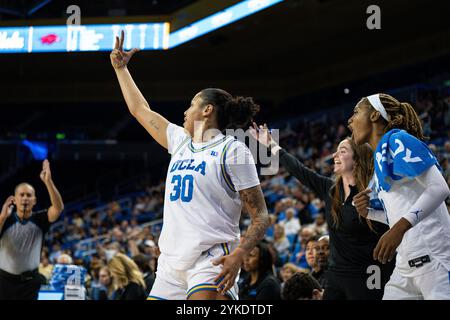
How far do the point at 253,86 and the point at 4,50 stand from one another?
7.21 metres

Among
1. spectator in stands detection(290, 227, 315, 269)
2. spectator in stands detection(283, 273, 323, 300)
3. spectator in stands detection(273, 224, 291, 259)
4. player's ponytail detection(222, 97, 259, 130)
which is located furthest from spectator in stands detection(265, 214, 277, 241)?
player's ponytail detection(222, 97, 259, 130)

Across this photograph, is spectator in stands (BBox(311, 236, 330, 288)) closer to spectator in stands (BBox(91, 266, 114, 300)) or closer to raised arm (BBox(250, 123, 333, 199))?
raised arm (BBox(250, 123, 333, 199))

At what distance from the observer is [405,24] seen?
14.6m

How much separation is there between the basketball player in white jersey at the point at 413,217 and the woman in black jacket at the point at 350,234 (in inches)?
31.2

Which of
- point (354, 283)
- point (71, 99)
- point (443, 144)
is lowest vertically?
point (354, 283)

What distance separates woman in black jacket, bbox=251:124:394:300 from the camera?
3.77 m

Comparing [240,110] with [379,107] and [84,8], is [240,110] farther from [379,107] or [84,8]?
[84,8]

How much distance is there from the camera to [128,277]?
242 inches

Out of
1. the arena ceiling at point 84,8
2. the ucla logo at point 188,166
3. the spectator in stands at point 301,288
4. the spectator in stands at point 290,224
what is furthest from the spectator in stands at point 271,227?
the arena ceiling at point 84,8

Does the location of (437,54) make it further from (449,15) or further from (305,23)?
(305,23)

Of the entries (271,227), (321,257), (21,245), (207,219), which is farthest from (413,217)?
(271,227)

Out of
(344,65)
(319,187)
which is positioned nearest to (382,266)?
(319,187)

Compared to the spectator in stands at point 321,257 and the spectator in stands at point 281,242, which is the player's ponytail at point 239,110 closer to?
the spectator in stands at point 321,257

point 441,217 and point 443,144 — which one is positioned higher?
point 443,144
